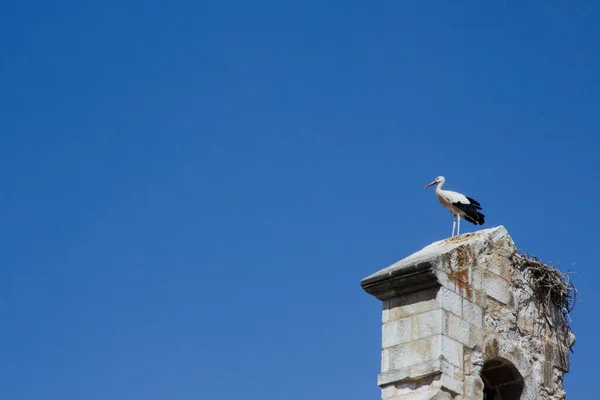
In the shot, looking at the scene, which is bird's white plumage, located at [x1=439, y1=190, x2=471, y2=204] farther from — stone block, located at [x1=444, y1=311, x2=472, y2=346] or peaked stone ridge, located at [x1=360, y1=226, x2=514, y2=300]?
stone block, located at [x1=444, y1=311, x2=472, y2=346]

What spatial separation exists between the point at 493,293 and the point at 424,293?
91 centimetres

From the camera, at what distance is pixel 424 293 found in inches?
491

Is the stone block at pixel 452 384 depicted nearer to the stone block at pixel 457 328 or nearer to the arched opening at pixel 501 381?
the stone block at pixel 457 328

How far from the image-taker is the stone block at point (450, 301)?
12.3 meters

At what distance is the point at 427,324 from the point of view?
1223cm

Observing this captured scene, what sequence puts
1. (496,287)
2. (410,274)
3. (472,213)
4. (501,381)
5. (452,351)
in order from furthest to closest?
(472,213) < (501,381) < (496,287) < (410,274) < (452,351)

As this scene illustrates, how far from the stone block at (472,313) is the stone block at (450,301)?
67 mm

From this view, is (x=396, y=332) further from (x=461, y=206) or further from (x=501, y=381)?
(x=461, y=206)

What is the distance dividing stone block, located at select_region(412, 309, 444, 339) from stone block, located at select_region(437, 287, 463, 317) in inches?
4.1

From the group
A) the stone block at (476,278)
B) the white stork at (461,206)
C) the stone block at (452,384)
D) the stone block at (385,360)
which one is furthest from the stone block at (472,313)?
the white stork at (461,206)

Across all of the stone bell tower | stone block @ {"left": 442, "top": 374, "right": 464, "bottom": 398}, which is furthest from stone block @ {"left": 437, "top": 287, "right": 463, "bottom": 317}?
stone block @ {"left": 442, "top": 374, "right": 464, "bottom": 398}

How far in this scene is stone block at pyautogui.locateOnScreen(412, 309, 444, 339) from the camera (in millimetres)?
12148

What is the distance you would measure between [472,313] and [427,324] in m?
0.62

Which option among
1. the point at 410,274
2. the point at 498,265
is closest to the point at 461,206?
the point at 498,265
